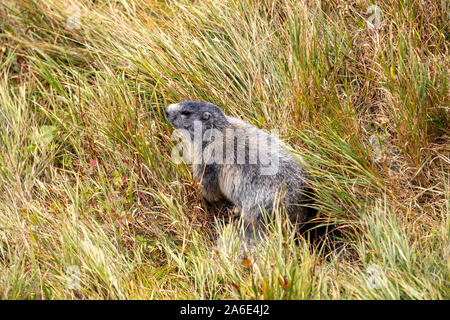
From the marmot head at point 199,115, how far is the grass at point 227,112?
30 centimetres

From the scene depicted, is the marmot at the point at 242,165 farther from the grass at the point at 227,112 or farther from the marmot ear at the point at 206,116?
the grass at the point at 227,112

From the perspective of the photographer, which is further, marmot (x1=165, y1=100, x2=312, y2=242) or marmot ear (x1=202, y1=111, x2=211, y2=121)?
marmot ear (x1=202, y1=111, x2=211, y2=121)

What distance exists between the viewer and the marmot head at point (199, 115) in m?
4.61

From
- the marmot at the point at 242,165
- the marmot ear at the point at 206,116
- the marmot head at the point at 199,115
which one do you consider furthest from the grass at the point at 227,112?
the marmot ear at the point at 206,116

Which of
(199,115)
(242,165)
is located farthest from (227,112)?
(242,165)

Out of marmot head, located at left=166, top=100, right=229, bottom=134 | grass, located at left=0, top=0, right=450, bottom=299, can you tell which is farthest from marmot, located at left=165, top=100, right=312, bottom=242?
grass, located at left=0, top=0, right=450, bottom=299

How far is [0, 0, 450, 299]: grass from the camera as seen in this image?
11.7 feet

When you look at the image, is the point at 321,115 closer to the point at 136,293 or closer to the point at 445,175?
the point at 445,175

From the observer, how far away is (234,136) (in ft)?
14.8

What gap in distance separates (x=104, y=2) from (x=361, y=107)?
11.4 feet

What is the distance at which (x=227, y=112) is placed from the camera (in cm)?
508

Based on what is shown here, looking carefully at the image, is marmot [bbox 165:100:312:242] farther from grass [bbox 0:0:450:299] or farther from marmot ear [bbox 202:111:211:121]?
grass [bbox 0:0:450:299]

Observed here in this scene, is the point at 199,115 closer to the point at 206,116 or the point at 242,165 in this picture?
the point at 206,116
